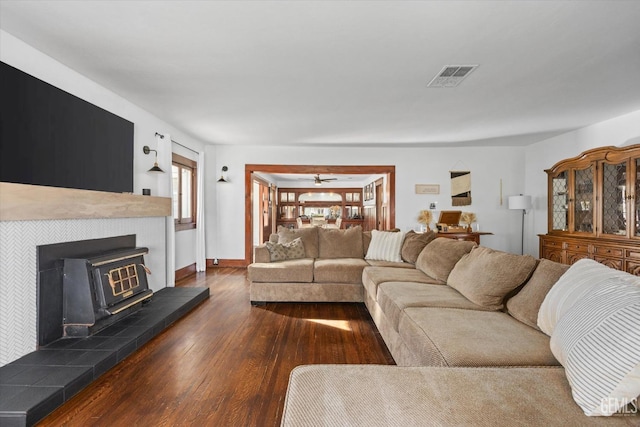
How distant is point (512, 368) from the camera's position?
4.59 ft

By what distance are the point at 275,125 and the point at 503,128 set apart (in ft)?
11.8

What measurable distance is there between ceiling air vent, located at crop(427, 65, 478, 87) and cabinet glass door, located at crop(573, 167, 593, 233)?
8.78ft

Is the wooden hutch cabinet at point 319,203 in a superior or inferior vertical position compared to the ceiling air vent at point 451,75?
inferior

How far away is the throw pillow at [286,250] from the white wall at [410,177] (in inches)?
92.2

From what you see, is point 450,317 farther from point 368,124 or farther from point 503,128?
point 503,128

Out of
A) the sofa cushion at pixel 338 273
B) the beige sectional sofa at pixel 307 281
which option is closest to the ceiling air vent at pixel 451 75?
the beige sectional sofa at pixel 307 281

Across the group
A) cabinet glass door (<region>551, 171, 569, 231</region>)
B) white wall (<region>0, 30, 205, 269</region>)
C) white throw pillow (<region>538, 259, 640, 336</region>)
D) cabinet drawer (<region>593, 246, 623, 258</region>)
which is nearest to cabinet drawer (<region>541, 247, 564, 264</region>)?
cabinet glass door (<region>551, 171, 569, 231</region>)

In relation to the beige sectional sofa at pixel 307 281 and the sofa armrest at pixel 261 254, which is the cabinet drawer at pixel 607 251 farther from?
the sofa armrest at pixel 261 254

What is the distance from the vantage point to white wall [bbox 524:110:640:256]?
14.5 ft

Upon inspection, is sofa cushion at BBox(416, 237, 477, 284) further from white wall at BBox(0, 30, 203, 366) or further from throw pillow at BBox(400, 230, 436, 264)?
white wall at BBox(0, 30, 203, 366)

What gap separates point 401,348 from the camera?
7.23ft

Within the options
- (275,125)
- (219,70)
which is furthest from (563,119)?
(219,70)

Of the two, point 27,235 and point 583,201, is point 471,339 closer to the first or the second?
point 27,235

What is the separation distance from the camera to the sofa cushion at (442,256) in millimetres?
3096
